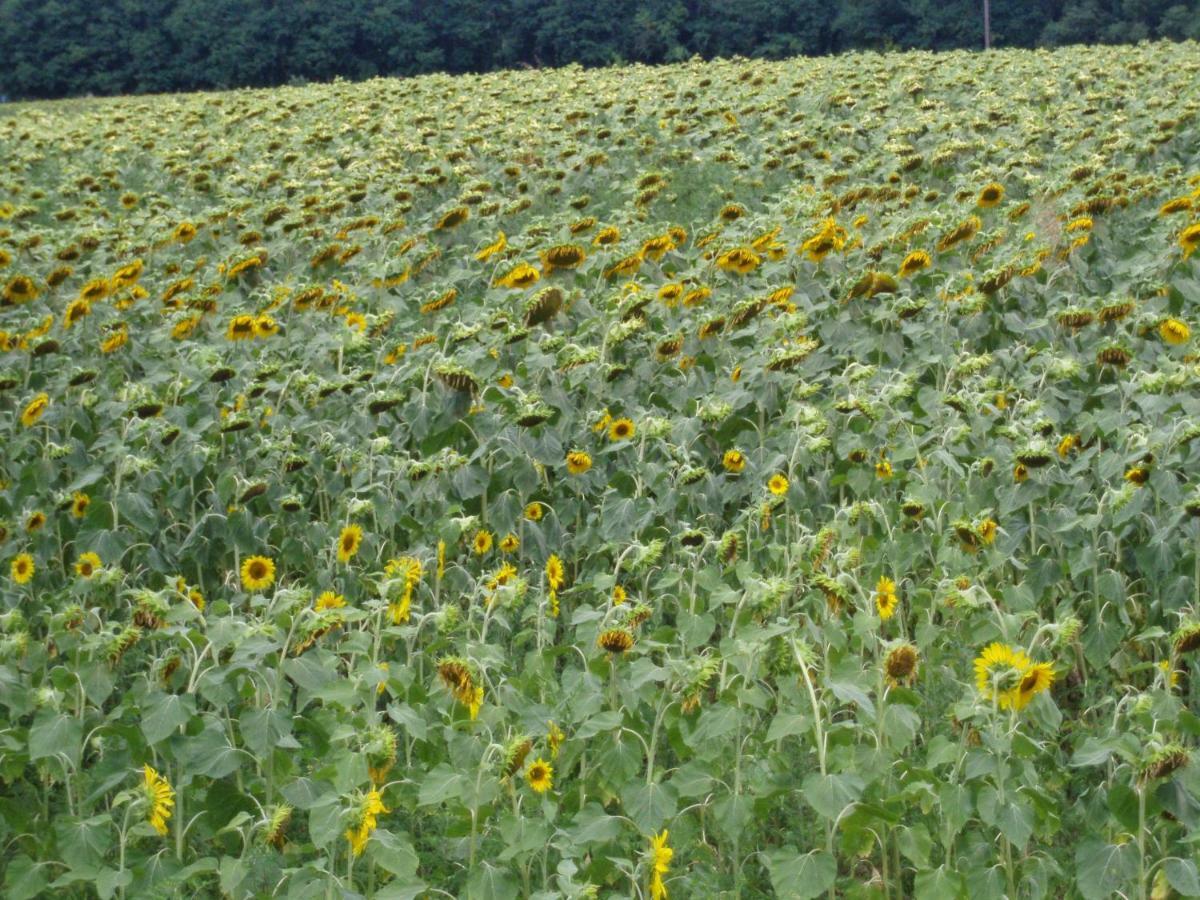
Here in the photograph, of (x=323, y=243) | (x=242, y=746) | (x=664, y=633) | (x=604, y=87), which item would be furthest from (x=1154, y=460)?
(x=604, y=87)

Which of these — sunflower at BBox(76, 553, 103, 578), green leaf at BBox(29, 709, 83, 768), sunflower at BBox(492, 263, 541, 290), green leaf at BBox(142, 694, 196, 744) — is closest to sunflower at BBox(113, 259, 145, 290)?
→ sunflower at BBox(492, 263, 541, 290)

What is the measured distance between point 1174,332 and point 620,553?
6.09 feet

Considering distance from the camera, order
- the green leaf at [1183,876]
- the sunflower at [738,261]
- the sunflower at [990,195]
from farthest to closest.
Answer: the sunflower at [990,195] < the sunflower at [738,261] < the green leaf at [1183,876]

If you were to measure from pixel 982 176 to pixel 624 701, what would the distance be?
4.93 m

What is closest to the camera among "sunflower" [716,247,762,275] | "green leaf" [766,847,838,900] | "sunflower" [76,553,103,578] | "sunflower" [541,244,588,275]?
"green leaf" [766,847,838,900]

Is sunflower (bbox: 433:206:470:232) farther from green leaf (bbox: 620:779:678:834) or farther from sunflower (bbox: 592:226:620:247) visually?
green leaf (bbox: 620:779:678:834)

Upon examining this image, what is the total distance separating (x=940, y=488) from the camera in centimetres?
395

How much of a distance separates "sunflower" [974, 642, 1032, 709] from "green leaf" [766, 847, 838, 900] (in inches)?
16.6

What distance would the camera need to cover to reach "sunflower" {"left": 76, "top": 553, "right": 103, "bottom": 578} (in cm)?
349

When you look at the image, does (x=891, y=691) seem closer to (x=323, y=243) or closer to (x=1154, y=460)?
(x=1154, y=460)

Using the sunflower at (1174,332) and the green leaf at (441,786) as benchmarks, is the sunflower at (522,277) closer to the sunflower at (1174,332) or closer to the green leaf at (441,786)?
the sunflower at (1174,332)

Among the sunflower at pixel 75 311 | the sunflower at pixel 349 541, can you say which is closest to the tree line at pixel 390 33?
the sunflower at pixel 75 311

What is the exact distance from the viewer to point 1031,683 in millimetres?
2477

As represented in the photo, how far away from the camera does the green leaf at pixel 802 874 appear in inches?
95.0
